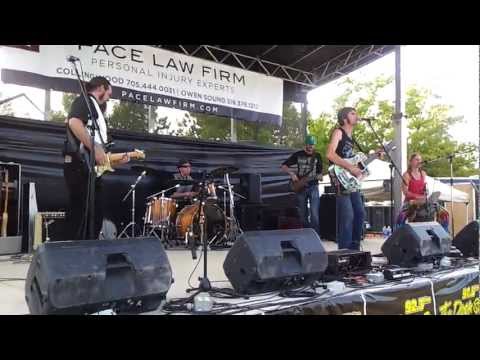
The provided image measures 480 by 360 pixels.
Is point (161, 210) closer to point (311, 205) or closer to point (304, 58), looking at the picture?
point (311, 205)

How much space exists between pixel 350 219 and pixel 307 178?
2.92 meters

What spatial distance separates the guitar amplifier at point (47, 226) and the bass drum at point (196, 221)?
1.53 m

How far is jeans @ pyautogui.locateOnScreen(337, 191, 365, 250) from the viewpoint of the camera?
13.2ft

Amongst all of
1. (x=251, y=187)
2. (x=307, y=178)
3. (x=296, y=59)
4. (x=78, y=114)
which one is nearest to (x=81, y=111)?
(x=78, y=114)

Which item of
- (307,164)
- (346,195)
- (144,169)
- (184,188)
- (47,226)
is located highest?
(307,164)

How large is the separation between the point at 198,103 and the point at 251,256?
5086mm

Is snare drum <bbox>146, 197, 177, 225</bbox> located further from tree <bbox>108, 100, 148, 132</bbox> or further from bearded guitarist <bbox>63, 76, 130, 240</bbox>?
bearded guitarist <bbox>63, 76, 130, 240</bbox>

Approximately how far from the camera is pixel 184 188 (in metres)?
6.72

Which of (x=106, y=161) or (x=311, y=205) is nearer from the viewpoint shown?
(x=106, y=161)

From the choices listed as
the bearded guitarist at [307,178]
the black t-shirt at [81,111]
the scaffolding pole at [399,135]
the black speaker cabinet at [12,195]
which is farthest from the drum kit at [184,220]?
the black t-shirt at [81,111]

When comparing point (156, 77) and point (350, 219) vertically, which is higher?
point (156, 77)
